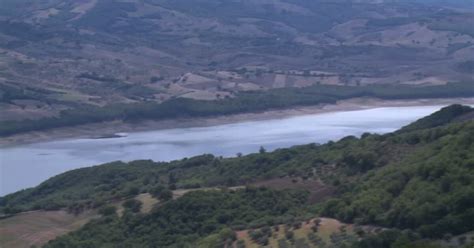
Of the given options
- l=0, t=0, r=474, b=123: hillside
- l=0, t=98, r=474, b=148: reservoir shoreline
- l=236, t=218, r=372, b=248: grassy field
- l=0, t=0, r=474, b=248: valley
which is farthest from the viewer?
l=0, t=0, r=474, b=123: hillside

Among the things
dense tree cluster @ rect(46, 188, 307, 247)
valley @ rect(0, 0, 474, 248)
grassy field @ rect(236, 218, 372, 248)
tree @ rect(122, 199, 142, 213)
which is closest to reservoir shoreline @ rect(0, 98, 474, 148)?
valley @ rect(0, 0, 474, 248)

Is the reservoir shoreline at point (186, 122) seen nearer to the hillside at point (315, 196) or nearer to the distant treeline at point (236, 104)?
the distant treeline at point (236, 104)

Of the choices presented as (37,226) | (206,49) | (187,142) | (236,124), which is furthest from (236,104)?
(37,226)

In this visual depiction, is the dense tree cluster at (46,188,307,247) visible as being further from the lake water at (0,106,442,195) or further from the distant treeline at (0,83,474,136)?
the distant treeline at (0,83,474,136)

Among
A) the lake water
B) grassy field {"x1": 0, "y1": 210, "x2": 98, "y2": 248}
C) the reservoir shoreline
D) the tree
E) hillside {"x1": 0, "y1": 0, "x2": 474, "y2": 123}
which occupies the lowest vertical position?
→ grassy field {"x1": 0, "y1": 210, "x2": 98, "y2": 248}

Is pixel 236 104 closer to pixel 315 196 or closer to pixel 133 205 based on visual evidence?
pixel 133 205

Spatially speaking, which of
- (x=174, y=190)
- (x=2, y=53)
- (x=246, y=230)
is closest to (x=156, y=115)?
(x=2, y=53)

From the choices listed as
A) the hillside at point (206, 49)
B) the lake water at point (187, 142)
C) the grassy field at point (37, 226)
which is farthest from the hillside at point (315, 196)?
the hillside at point (206, 49)
